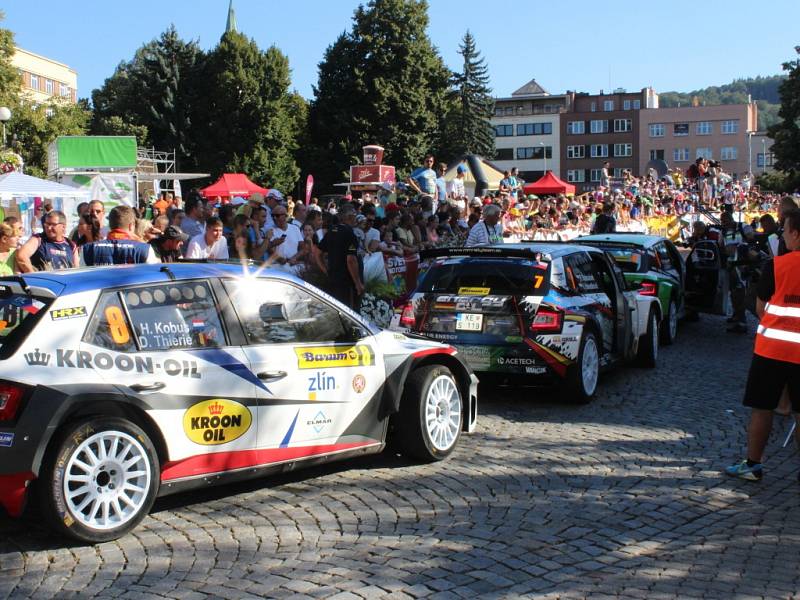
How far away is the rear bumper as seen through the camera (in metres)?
4.71

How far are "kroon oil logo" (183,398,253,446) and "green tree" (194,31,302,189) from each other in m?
60.2

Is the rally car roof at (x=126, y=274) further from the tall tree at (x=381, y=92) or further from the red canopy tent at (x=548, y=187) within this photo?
the tall tree at (x=381, y=92)

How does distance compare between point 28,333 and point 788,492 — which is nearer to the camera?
point 28,333

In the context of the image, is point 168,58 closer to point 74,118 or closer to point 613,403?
point 74,118

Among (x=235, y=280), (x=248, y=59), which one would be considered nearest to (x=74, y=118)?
(x=248, y=59)

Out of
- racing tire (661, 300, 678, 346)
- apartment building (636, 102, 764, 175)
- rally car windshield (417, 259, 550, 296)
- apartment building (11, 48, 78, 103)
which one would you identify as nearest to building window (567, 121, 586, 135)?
apartment building (636, 102, 764, 175)

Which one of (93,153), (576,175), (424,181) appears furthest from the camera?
(576,175)

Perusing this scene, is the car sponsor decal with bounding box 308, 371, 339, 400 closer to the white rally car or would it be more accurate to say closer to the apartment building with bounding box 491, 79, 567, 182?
the white rally car

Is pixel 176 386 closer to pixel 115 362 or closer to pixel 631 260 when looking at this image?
pixel 115 362

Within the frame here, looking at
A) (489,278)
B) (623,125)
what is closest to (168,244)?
(489,278)

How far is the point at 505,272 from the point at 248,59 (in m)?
61.2

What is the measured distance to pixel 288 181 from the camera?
217ft

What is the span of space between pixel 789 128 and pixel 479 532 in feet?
198

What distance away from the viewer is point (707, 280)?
50.6 ft
